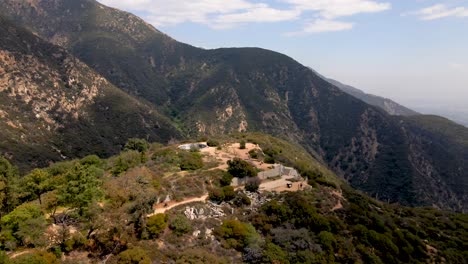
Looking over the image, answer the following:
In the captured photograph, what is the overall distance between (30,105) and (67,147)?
54.0 ft

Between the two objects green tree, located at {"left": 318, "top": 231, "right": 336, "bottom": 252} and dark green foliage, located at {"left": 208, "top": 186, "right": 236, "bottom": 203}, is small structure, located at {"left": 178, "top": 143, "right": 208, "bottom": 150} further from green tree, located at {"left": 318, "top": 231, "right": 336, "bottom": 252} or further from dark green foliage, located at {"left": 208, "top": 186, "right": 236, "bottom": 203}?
green tree, located at {"left": 318, "top": 231, "right": 336, "bottom": 252}

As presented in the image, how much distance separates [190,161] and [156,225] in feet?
55.5

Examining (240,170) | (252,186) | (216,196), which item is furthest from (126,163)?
(252,186)

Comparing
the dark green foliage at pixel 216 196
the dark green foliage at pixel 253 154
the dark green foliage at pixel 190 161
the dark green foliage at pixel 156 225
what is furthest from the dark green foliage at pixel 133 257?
the dark green foliage at pixel 253 154

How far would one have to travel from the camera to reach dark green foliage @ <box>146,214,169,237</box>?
28422 mm

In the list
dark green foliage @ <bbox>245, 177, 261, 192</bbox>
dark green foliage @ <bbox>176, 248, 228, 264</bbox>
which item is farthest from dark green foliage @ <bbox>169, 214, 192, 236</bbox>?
dark green foliage @ <bbox>245, 177, 261, 192</bbox>

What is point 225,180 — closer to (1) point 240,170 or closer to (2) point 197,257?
(1) point 240,170

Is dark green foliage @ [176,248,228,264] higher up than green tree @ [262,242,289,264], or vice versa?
dark green foliage @ [176,248,228,264]

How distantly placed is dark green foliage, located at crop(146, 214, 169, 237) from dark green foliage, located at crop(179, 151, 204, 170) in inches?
592

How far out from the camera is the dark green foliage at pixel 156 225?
28422 mm

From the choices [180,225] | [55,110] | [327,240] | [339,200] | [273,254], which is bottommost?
[55,110]

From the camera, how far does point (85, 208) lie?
96.5 ft

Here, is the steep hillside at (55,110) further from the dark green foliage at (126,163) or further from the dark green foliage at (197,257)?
the dark green foliage at (197,257)

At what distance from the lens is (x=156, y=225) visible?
28.7m
